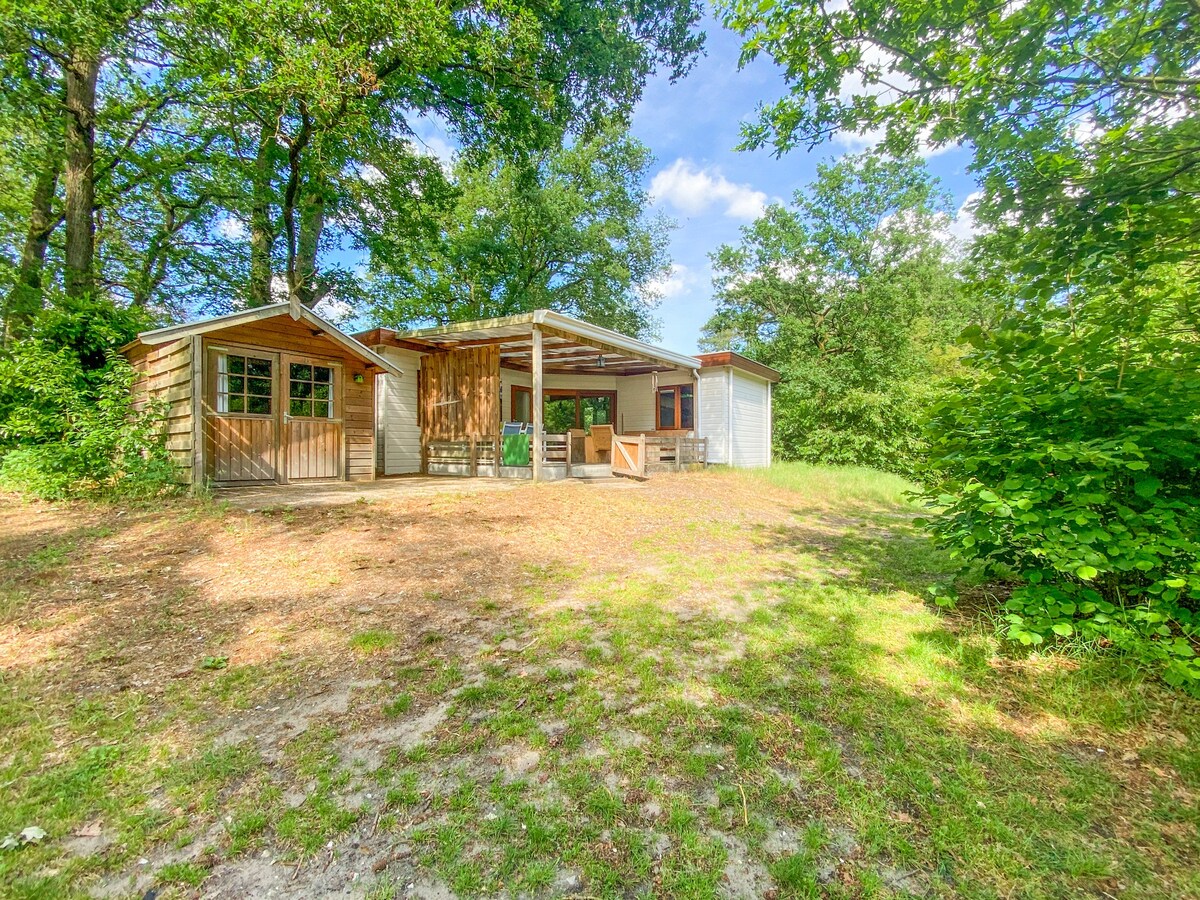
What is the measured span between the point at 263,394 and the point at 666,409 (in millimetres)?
10447

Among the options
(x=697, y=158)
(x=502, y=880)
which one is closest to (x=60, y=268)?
(x=502, y=880)

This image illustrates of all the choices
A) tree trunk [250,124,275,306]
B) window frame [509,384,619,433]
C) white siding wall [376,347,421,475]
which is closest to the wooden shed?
white siding wall [376,347,421,475]

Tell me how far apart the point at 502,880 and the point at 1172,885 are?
2.01 meters

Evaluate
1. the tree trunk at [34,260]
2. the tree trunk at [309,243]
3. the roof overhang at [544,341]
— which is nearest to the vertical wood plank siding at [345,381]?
the roof overhang at [544,341]

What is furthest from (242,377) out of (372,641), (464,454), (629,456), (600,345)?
(629,456)

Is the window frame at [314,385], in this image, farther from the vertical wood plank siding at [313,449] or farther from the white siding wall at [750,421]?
the white siding wall at [750,421]

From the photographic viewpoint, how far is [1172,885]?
1.43m

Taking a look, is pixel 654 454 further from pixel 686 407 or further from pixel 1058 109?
pixel 1058 109

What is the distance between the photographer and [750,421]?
596 inches

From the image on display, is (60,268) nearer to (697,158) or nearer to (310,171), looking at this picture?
(310,171)

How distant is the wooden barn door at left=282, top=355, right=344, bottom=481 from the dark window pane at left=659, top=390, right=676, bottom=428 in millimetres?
9177

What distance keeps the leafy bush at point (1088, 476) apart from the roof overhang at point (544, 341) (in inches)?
255

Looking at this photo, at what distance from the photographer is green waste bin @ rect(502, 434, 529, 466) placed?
1041cm

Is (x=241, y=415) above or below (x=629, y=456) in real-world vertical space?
above
